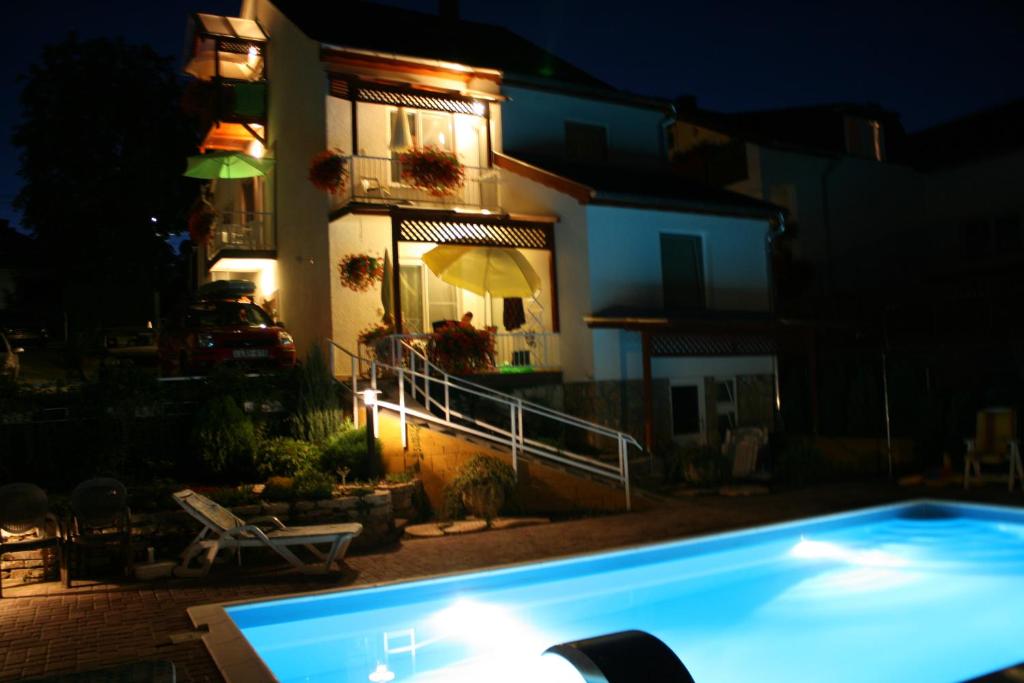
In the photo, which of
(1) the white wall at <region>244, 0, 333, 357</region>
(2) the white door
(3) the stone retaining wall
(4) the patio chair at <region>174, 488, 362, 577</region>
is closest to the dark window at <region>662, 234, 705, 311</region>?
(2) the white door

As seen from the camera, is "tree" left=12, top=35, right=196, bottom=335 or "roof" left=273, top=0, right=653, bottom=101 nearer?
"roof" left=273, top=0, right=653, bottom=101

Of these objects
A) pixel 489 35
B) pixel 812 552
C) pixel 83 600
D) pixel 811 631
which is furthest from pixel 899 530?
pixel 489 35

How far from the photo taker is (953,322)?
2155cm

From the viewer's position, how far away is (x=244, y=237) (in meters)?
19.7

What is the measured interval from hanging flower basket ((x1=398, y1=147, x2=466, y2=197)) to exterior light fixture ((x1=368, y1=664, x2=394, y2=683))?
11578 millimetres

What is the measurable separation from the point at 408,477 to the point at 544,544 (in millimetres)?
2856

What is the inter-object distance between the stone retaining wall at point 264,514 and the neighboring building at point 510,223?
20.1ft

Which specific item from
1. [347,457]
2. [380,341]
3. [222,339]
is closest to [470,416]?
[380,341]

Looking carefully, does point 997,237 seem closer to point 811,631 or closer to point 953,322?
point 953,322

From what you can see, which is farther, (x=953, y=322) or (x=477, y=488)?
(x=953, y=322)

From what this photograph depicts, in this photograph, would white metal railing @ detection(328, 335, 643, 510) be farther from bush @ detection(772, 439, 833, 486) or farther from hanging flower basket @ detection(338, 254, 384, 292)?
bush @ detection(772, 439, 833, 486)

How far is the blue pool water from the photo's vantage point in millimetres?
7051

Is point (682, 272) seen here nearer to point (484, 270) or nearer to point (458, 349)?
point (484, 270)

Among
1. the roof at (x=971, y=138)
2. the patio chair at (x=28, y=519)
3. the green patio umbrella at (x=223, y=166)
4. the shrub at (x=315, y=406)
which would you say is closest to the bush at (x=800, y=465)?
the shrub at (x=315, y=406)
